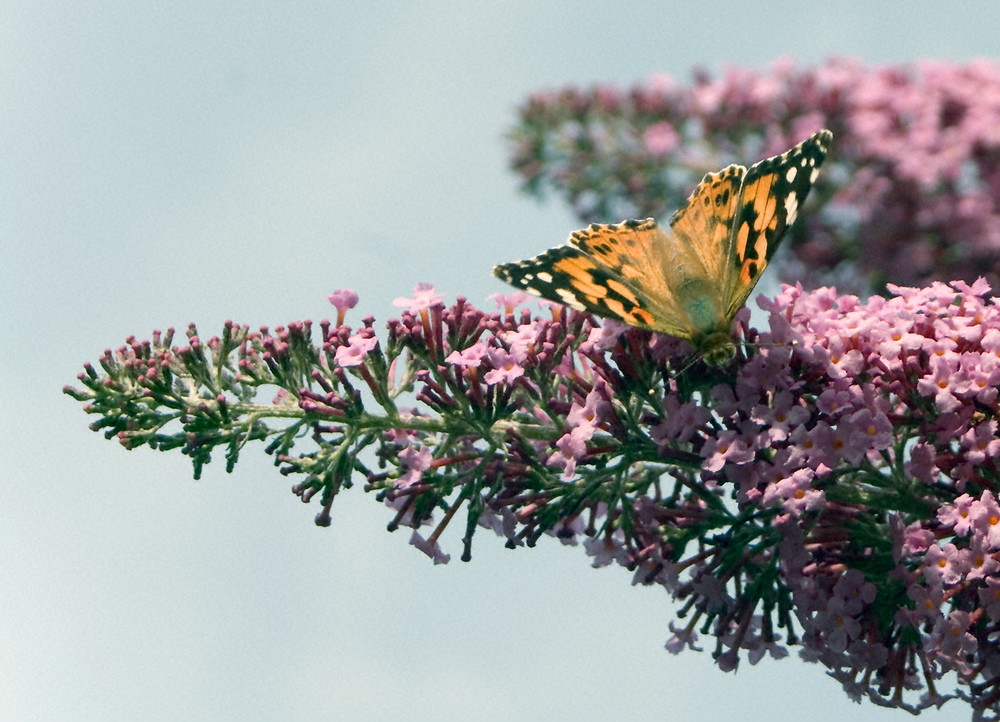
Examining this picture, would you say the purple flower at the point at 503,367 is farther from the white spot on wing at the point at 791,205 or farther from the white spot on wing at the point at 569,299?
the white spot on wing at the point at 791,205

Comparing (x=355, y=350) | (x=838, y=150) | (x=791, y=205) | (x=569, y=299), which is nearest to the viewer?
(x=569, y=299)

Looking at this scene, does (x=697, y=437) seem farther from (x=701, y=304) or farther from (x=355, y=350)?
(x=355, y=350)

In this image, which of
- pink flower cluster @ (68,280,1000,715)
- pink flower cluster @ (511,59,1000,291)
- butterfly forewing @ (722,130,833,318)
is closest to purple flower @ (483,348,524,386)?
pink flower cluster @ (68,280,1000,715)

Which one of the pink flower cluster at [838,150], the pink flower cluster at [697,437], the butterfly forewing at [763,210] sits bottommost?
the pink flower cluster at [697,437]

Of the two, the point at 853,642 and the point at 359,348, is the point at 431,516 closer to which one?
the point at 359,348

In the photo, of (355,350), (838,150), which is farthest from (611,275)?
(838,150)

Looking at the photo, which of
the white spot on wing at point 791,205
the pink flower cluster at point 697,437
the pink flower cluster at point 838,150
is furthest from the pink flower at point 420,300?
the pink flower cluster at point 838,150
